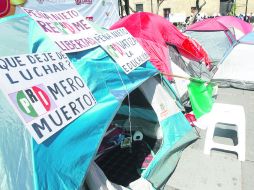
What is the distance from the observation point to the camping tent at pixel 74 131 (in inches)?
85.7

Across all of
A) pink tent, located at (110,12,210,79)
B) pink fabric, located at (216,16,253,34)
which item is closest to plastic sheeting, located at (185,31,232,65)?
pink fabric, located at (216,16,253,34)

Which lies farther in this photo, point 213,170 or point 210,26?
point 210,26

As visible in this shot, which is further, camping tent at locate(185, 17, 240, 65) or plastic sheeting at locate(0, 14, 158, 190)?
camping tent at locate(185, 17, 240, 65)

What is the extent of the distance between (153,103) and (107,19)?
23.4 feet

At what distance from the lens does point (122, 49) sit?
3639 mm

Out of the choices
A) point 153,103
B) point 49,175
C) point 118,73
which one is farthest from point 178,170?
point 49,175

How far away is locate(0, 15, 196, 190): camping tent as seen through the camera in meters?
2.18

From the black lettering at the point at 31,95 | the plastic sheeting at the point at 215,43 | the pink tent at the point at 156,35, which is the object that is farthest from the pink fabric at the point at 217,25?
the black lettering at the point at 31,95

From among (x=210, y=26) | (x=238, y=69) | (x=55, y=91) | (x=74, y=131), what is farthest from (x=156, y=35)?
(x=74, y=131)

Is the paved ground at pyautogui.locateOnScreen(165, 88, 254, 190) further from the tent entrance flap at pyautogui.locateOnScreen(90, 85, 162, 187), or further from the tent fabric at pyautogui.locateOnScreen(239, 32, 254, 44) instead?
the tent fabric at pyautogui.locateOnScreen(239, 32, 254, 44)

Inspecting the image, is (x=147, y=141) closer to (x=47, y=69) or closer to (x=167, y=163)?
(x=167, y=163)

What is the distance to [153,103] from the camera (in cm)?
393

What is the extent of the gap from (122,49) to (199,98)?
2.39 metres

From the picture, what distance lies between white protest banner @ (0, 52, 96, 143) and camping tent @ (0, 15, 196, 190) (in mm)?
104
